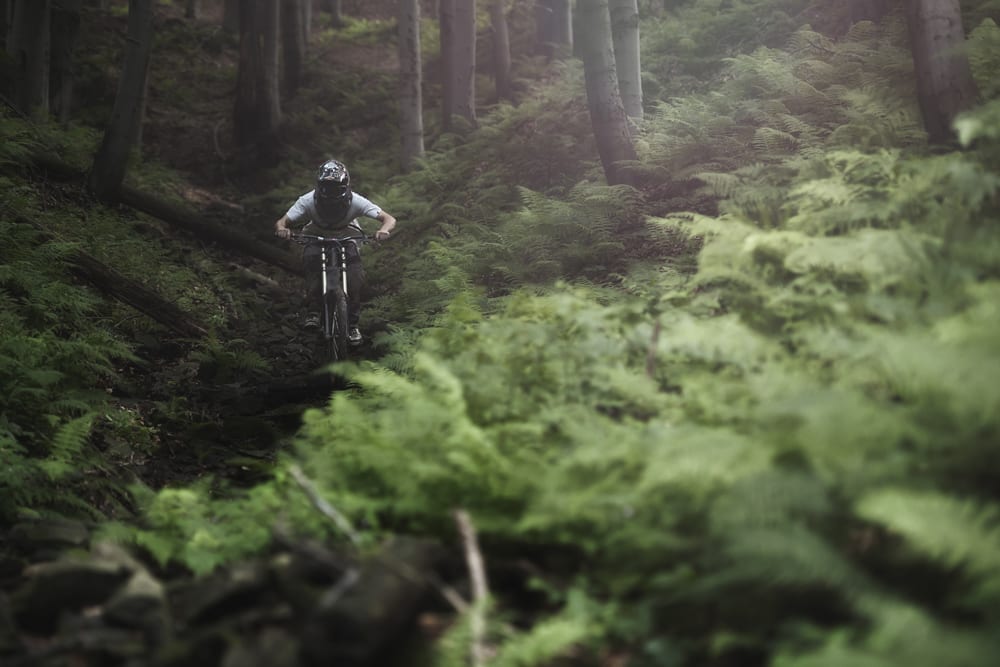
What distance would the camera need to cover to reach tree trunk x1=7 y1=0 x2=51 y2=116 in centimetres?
1363

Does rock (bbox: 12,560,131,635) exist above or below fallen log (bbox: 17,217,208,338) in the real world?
below

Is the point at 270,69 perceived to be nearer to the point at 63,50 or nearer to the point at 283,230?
the point at 63,50

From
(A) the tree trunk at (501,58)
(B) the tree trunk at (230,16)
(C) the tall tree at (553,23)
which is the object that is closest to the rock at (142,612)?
(A) the tree trunk at (501,58)

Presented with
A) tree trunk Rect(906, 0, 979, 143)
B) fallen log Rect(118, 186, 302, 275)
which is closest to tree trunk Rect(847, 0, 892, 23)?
tree trunk Rect(906, 0, 979, 143)

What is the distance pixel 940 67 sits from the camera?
6742 mm

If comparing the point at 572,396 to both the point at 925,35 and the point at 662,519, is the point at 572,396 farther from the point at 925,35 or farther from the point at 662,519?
the point at 925,35

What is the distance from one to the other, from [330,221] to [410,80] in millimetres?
6912

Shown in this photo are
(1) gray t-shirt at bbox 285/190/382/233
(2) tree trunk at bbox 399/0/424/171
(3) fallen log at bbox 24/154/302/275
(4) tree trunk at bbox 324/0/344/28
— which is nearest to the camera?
(1) gray t-shirt at bbox 285/190/382/233

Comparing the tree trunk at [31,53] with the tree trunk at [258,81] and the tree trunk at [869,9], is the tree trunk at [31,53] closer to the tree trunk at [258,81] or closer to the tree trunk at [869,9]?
the tree trunk at [258,81]

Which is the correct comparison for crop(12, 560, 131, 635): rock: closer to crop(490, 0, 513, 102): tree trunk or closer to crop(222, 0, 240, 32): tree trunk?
crop(490, 0, 513, 102): tree trunk

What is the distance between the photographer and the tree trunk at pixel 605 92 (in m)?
10.2

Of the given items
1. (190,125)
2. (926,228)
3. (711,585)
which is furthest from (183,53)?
(711,585)

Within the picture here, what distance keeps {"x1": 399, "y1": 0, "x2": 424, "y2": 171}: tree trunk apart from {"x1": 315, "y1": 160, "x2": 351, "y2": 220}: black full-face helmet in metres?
6.29

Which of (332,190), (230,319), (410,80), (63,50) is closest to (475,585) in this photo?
(332,190)
